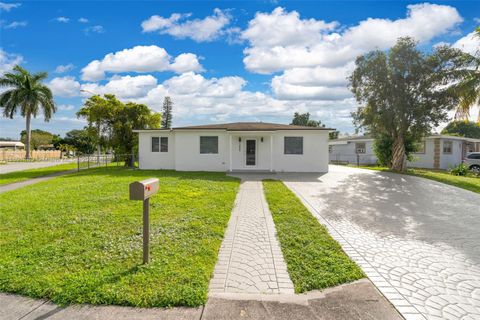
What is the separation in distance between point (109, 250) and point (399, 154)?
18684 mm

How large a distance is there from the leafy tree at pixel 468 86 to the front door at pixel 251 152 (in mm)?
11374

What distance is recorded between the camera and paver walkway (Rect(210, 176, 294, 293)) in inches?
120

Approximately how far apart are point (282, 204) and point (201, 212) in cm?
241

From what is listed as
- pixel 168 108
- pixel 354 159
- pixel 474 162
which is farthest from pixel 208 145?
pixel 168 108

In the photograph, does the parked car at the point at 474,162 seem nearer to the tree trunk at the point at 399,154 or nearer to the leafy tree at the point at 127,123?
the tree trunk at the point at 399,154

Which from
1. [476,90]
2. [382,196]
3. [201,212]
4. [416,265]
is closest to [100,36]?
[201,212]

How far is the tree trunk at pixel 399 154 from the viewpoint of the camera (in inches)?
677

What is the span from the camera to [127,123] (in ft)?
68.1

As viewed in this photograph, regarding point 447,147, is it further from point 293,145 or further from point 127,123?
point 127,123

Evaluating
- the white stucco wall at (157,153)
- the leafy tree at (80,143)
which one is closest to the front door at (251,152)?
the white stucco wall at (157,153)

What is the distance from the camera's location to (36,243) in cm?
427

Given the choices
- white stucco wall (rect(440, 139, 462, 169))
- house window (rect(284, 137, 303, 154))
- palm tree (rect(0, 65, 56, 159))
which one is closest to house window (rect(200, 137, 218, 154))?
house window (rect(284, 137, 303, 154))

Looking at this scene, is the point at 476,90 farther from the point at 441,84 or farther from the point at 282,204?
the point at 282,204

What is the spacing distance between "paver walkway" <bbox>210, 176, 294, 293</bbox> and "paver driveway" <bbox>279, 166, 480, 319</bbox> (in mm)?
1172
